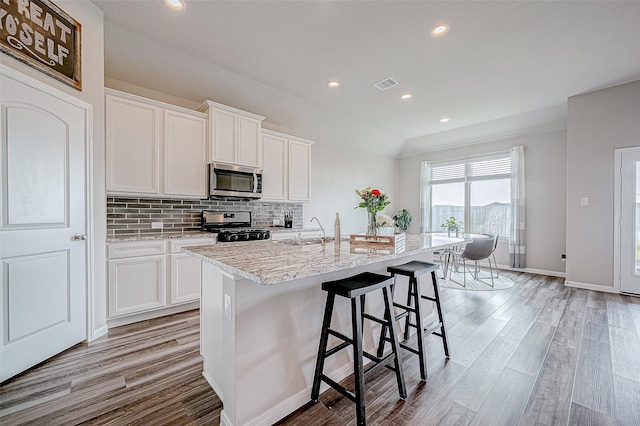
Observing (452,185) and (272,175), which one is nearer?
(272,175)

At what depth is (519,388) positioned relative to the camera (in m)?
1.77

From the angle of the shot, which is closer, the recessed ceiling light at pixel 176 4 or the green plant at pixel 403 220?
the recessed ceiling light at pixel 176 4

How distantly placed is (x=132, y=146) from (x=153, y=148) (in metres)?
0.20

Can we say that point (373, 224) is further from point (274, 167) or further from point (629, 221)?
point (629, 221)

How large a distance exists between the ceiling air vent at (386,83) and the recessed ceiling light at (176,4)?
94.9 inches

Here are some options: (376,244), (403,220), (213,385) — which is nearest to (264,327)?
(213,385)

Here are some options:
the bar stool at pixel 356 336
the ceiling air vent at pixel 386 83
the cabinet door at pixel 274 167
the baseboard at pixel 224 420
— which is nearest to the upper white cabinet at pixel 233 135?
the cabinet door at pixel 274 167

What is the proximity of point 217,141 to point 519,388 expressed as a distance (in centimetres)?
379

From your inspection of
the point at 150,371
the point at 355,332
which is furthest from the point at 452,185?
the point at 150,371

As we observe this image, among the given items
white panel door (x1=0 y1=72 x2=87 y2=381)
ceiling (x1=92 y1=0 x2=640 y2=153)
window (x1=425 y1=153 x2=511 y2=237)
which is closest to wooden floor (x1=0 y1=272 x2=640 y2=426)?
white panel door (x1=0 y1=72 x2=87 y2=381)

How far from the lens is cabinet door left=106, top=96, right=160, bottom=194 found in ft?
9.02

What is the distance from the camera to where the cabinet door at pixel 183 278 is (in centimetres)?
294

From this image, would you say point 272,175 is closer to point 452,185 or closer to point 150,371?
point 150,371

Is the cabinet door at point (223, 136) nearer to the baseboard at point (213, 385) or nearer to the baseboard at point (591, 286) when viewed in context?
the baseboard at point (213, 385)
